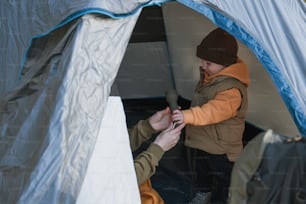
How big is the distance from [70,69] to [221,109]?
71cm

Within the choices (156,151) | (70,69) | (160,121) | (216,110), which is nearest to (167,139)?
(156,151)

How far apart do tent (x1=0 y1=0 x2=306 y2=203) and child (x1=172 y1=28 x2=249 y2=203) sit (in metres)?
0.31

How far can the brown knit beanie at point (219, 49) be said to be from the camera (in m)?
2.08

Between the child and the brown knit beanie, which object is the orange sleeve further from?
the brown knit beanie

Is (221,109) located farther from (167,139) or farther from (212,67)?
(167,139)

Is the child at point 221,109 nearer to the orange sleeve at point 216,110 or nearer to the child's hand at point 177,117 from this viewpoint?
the orange sleeve at point 216,110

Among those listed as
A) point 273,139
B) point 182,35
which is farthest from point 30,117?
point 182,35

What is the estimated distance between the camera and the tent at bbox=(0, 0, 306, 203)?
140 cm

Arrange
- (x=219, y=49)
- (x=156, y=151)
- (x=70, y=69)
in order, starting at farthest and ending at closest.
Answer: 1. (x=219, y=49)
2. (x=156, y=151)
3. (x=70, y=69)

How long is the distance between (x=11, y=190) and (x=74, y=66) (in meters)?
0.35

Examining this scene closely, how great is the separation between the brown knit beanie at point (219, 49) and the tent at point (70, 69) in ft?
0.98

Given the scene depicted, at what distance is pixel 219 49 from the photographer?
2.09 metres

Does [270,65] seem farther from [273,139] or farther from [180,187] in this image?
[180,187]

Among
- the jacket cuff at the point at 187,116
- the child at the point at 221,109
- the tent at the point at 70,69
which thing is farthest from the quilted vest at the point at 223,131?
the tent at the point at 70,69
